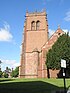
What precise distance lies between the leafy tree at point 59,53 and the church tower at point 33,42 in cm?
910

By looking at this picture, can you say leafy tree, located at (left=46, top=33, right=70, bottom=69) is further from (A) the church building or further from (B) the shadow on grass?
(B) the shadow on grass

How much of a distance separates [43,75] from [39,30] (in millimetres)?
17963

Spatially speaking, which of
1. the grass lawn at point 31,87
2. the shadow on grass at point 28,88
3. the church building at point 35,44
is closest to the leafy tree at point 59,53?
the church building at point 35,44

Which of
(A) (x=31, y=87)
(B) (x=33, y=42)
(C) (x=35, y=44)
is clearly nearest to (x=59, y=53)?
(C) (x=35, y=44)

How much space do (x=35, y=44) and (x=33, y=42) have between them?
879mm

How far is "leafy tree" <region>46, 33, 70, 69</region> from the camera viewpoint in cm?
4697

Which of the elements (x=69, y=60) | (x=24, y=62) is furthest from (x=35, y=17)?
(x=69, y=60)

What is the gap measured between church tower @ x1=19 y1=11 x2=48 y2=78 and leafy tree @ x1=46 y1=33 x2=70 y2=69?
358 inches

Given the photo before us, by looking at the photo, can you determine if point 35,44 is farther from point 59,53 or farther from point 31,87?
point 31,87

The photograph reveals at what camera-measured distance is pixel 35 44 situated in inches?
2581

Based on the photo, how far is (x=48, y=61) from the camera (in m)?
50.8

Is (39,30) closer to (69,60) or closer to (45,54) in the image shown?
(45,54)

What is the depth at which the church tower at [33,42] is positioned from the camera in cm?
6059

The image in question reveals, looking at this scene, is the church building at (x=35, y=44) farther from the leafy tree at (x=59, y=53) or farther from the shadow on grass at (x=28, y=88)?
the shadow on grass at (x=28, y=88)
